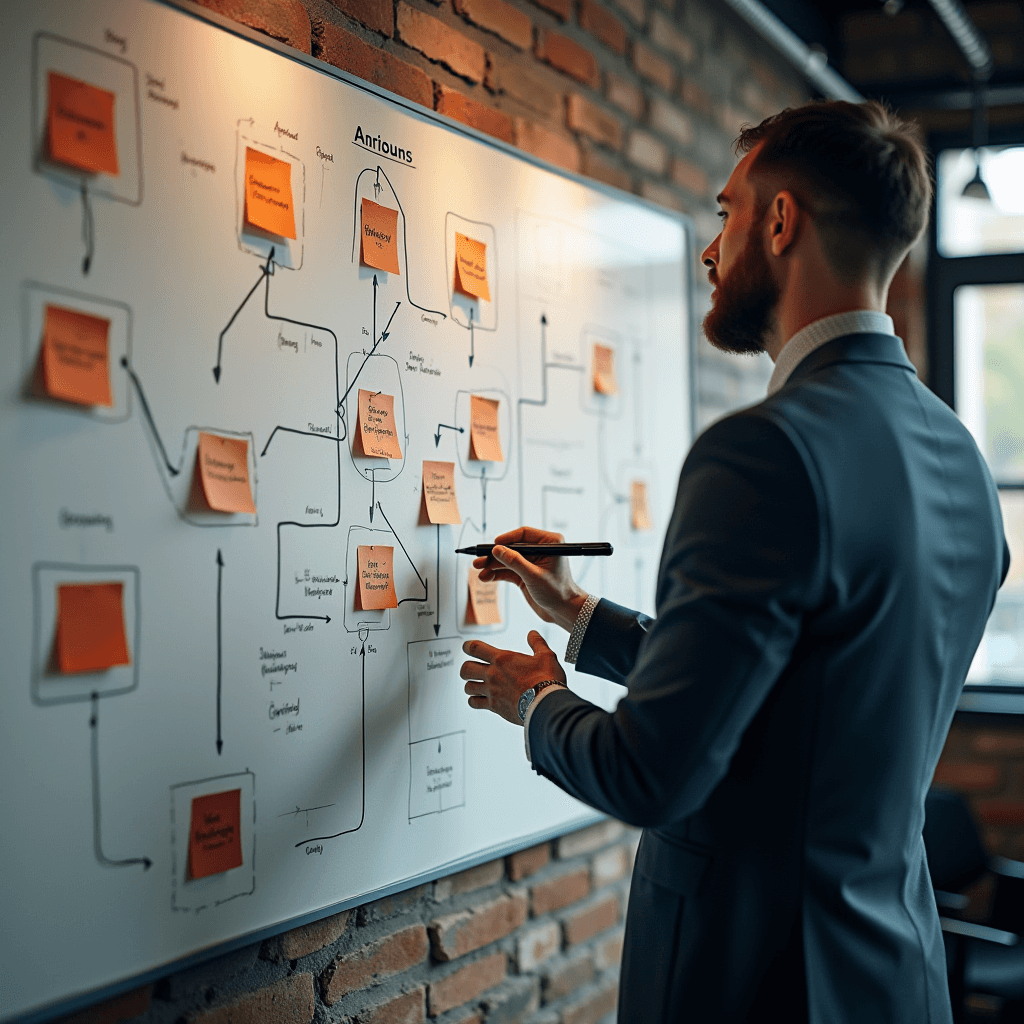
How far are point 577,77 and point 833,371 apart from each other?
A: 1.11 metres

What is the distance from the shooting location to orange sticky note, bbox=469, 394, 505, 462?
1.56 metres

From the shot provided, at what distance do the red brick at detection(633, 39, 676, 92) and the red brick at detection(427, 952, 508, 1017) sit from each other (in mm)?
1813

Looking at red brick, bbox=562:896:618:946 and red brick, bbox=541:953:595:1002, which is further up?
red brick, bbox=562:896:618:946

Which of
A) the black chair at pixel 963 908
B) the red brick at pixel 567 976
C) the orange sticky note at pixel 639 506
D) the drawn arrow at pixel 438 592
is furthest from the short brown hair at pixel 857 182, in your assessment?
the black chair at pixel 963 908

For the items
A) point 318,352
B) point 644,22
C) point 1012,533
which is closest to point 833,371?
point 318,352

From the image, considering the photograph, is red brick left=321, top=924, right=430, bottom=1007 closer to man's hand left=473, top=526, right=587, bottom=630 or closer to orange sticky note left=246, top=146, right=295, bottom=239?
man's hand left=473, top=526, right=587, bottom=630

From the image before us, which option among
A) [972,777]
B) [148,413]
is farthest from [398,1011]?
[972,777]

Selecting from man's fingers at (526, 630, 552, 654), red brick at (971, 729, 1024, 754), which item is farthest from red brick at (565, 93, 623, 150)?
red brick at (971, 729, 1024, 754)

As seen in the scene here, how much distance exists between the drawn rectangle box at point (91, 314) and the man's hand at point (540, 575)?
0.55 meters

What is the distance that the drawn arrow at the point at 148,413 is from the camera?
42.0 inches

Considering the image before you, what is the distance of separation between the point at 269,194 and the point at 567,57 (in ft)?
2.97

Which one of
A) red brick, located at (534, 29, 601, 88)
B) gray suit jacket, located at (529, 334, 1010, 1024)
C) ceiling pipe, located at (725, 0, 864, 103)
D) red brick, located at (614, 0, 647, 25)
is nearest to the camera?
gray suit jacket, located at (529, 334, 1010, 1024)

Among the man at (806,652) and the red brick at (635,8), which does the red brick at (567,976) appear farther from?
the red brick at (635,8)

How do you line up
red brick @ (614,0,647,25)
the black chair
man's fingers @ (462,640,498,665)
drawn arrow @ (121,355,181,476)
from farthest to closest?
the black chair < red brick @ (614,0,647,25) < man's fingers @ (462,640,498,665) < drawn arrow @ (121,355,181,476)
